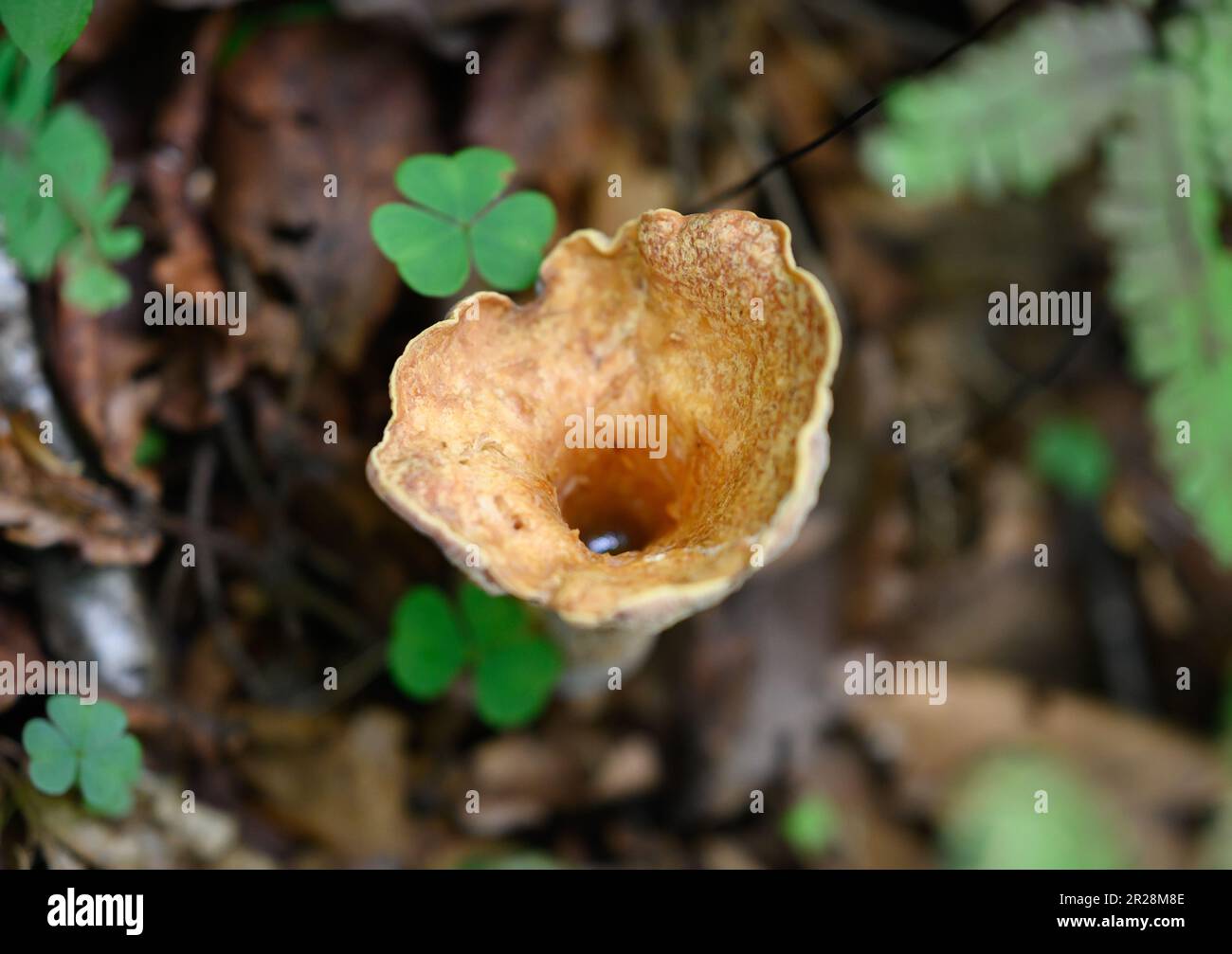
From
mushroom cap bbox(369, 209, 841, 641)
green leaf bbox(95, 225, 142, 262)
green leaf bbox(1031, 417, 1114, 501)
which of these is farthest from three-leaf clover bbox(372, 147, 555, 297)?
green leaf bbox(1031, 417, 1114, 501)

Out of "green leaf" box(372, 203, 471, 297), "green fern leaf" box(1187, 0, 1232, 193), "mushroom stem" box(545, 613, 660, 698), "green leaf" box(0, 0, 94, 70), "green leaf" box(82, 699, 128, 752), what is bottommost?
"green leaf" box(82, 699, 128, 752)

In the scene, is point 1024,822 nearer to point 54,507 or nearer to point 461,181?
point 461,181

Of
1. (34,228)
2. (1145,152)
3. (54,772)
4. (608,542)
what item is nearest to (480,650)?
(608,542)

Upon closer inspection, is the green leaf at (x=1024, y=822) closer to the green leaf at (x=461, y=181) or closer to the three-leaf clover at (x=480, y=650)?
the three-leaf clover at (x=480, y=650)

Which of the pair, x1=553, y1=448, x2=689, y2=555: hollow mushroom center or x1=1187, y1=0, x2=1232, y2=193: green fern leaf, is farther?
x1=1187, y1=0, x2=1232, y2=193: green fern leaf

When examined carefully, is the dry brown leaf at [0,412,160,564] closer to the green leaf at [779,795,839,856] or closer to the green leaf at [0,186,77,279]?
the green leaf at [0,186,77,279]

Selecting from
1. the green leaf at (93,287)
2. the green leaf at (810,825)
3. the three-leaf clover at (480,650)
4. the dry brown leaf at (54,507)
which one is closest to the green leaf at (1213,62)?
the green leaf at (810,825)

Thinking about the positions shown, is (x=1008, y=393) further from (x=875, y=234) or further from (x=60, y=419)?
(x=60, y=419)

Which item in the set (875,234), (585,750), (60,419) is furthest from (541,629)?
(875,234)
